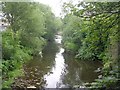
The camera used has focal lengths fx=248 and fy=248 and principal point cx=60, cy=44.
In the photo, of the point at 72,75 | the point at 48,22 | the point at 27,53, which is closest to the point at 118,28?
the point at 72,75

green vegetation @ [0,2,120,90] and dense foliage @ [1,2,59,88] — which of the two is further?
dense foliage @ [1,2,59,88]

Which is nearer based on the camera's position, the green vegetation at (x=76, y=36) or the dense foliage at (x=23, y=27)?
the green vegetation at (x=76, y=36)

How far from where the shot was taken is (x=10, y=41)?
7.78 m

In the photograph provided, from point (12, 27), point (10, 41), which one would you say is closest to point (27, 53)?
point (12, 27)

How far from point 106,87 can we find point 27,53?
7.61m

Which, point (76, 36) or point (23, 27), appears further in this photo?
point (76, 36)

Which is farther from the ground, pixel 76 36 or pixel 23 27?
pixel 76 36

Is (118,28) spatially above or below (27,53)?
below

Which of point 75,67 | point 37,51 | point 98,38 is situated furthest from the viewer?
point 37,51

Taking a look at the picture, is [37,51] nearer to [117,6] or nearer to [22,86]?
[22,86]

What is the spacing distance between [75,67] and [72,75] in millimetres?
1483

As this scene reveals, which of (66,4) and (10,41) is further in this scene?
(10,41)

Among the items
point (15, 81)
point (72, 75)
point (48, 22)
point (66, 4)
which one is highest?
point (48, 22)

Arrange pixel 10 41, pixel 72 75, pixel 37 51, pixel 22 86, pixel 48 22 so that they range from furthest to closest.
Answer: pixel 48 22 < pixel 37 51 < pixel 10 41 < pixel 72 75 < pixel 22 86
